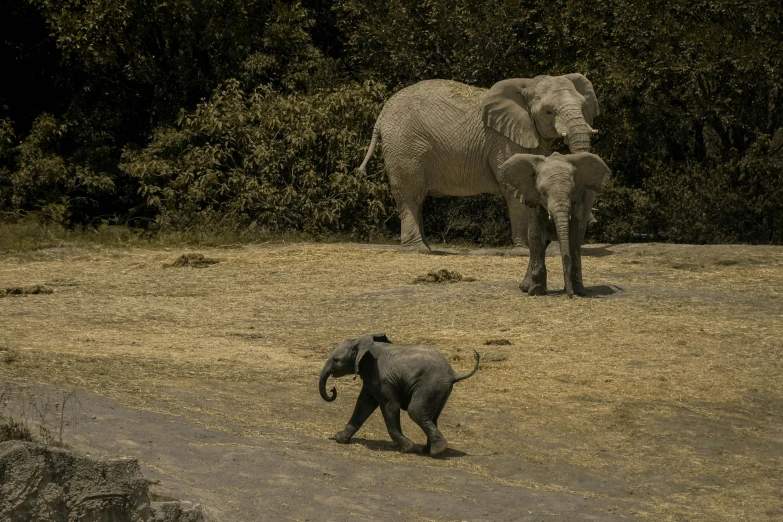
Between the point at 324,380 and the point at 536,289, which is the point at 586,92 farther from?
the point at 324,380

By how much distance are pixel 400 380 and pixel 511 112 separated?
9912 mm

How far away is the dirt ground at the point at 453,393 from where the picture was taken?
29.8 ft

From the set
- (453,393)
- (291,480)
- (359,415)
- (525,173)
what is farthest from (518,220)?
(291,480)

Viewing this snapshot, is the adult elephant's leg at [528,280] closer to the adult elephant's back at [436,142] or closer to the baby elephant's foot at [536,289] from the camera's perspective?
the baby elephant's foot at [536,289]

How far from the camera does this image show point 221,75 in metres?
24.5

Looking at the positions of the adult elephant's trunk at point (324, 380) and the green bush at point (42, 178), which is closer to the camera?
the adult elephant's trunk at point (324, 380)

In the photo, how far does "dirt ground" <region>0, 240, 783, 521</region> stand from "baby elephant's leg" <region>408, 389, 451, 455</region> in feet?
0.39

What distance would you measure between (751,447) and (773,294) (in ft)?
19.5

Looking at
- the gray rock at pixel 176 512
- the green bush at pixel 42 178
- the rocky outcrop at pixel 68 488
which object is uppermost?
the green bush at pixel 42 178

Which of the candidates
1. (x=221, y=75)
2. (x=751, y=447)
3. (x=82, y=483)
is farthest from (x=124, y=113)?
(x=82, y=483)

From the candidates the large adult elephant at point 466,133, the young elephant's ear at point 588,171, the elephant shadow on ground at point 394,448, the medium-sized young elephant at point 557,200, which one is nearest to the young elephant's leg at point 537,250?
the medium-sized young elephant at point 557,200

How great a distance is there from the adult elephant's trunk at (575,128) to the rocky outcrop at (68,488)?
11376 millimetres

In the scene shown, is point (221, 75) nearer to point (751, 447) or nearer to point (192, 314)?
point (192, 314)

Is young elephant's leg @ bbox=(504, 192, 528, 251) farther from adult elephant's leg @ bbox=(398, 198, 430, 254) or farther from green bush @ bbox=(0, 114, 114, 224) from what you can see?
green bush @ bbox=(0, 114, 114, 224)
